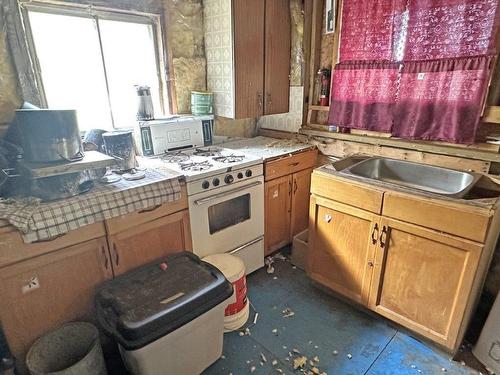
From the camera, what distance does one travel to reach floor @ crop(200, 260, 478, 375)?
169 cm

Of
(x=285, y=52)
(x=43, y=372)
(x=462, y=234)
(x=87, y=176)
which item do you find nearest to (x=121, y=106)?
(x=87, y=176)

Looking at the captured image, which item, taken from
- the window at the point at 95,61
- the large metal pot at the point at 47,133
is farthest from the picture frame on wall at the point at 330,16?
the large metal pot at the point at 47,133

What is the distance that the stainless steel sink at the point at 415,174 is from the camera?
198 centimetres

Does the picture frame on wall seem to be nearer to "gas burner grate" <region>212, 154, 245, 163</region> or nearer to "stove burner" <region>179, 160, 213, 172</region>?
"gas burner grate" <region>212, 154, 245, 163</region>

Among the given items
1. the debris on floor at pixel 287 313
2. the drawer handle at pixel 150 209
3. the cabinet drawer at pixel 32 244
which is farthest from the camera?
the debris on floor at pixel 287 313

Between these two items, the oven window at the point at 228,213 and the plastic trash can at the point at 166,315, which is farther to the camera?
the oven window at the point at 228,213

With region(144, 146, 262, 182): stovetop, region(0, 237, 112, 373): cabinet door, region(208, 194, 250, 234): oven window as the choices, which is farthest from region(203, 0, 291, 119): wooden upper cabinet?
region(0, 237, 112, 373): cabinet door

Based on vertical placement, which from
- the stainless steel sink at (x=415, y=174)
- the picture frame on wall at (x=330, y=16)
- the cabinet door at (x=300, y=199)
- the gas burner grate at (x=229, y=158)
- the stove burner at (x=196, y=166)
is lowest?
the cabinet door at (x=300, y=199)

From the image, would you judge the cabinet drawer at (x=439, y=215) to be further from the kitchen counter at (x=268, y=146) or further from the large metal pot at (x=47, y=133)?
the large metal pot at (x=47, y=133)

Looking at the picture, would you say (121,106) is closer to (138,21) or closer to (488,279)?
(138,21)

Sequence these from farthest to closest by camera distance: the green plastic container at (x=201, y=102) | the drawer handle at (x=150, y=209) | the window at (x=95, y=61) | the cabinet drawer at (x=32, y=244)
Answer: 1. the green plastic container at (x=201, y=102)
2. the window at (x=95, y=61)
3. the drawer handle at (x=150, y=209)
4. the cabinet drawer at (x=32, y=244)

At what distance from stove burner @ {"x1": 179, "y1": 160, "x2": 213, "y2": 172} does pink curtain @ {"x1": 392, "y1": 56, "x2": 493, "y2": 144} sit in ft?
4.61

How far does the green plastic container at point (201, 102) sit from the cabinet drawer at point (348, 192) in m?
1.11

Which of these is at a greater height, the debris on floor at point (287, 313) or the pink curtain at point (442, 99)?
the pink curtain at point (442, 99)
